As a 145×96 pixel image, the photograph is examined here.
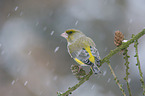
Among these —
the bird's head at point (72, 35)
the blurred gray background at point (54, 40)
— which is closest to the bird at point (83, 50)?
the bird's head at point (72, 35)

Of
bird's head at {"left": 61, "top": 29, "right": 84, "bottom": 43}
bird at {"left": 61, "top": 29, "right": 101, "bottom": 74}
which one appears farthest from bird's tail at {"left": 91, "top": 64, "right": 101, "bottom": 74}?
bird's head at {"left": 61, "top": 29, "right": 84, "bottom": 43}

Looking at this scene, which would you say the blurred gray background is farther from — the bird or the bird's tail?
the bird's tail

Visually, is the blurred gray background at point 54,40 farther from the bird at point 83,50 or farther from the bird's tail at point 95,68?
the bird's tail at point 95,68

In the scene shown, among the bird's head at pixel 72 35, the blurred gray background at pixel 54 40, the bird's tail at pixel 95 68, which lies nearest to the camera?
the bird's tail at pixel 95 68

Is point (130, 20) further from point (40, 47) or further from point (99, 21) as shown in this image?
point (40, 47)

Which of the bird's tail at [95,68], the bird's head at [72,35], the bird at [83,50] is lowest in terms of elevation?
the bird's tail at [95,68]
